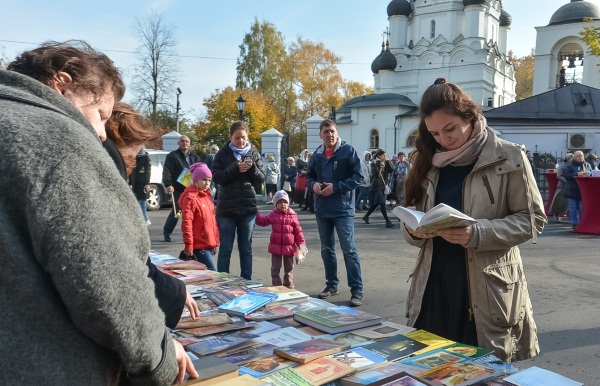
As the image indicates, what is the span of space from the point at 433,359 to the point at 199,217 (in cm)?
378

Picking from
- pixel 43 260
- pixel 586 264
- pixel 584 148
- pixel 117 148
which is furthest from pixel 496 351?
pixel 584 148

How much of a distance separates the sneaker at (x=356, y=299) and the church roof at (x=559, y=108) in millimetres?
24082

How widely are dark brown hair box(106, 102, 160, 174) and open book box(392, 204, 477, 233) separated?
3.98 ft

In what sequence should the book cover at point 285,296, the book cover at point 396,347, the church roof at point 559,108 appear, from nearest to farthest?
1. the book cover at point 396,347
2. the book cover at point 285,296
3. the church roof at point 559,108

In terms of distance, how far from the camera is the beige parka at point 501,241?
2.50 m

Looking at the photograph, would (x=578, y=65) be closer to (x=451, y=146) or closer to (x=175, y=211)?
(x=175, y=211)

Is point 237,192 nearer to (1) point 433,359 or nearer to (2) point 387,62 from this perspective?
(1) point 433,359

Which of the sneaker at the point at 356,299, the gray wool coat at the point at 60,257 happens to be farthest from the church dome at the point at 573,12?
the gray wool coat at the point at 60,257

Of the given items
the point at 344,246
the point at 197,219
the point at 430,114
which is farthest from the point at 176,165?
the point at 430,114

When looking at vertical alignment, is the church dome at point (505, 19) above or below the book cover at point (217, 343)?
above

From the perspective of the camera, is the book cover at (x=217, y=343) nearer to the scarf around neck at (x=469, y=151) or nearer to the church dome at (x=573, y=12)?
the scarf around neck at (x=469, y=151)

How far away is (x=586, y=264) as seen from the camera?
778 cm

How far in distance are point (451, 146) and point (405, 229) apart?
0.50m

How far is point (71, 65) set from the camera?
4.58ft
